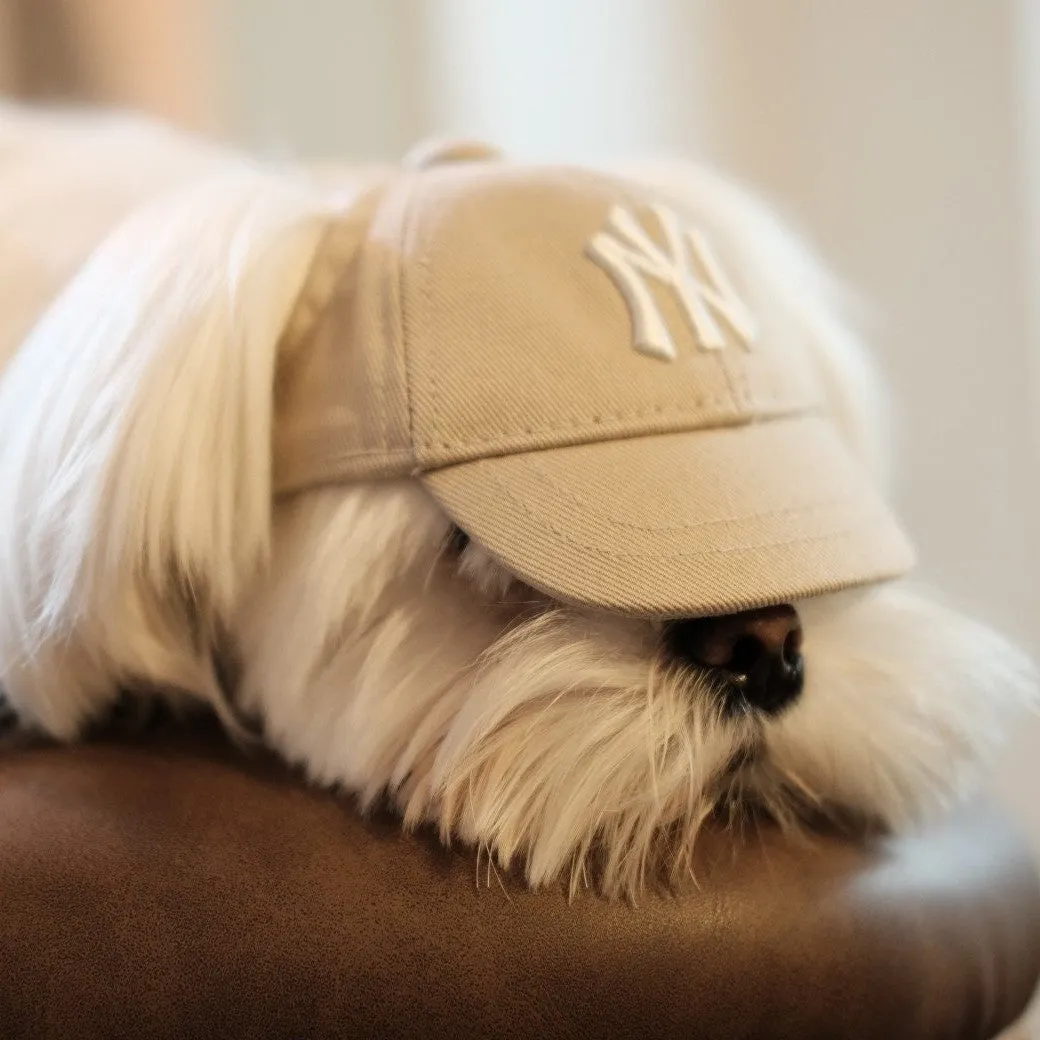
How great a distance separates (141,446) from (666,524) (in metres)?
0.26

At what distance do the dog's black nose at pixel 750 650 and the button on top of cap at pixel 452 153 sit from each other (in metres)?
0.36

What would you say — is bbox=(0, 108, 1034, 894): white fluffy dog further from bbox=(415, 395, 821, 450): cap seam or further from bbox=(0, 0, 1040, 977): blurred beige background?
bbox=(0, 0, 1040, 977): blurred beige background

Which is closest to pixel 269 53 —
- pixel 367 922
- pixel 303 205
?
pixel 303 205

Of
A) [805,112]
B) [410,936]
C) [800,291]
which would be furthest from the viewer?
[805,112]

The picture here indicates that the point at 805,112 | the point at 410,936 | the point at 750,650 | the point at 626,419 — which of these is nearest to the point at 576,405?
the point at 626,419

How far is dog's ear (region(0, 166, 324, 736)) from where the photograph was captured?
512 mm

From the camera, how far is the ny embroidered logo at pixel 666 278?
0.54 metres

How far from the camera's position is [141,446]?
508 millimetres

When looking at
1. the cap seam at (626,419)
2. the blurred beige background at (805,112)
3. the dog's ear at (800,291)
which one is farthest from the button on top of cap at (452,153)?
the blurred beige background at (805,112)

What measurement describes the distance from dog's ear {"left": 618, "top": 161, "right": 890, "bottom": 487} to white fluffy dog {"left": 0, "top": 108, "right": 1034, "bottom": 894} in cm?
6

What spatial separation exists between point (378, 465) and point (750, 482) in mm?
189

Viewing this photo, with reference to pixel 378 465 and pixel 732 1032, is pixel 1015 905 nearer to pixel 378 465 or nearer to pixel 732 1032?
pixel 732 1032

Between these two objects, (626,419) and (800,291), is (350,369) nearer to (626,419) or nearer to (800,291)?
(626,419)

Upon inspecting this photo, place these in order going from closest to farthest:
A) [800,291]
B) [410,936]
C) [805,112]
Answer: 1. [410,936]
2. [800,291]
3. [805,112]
